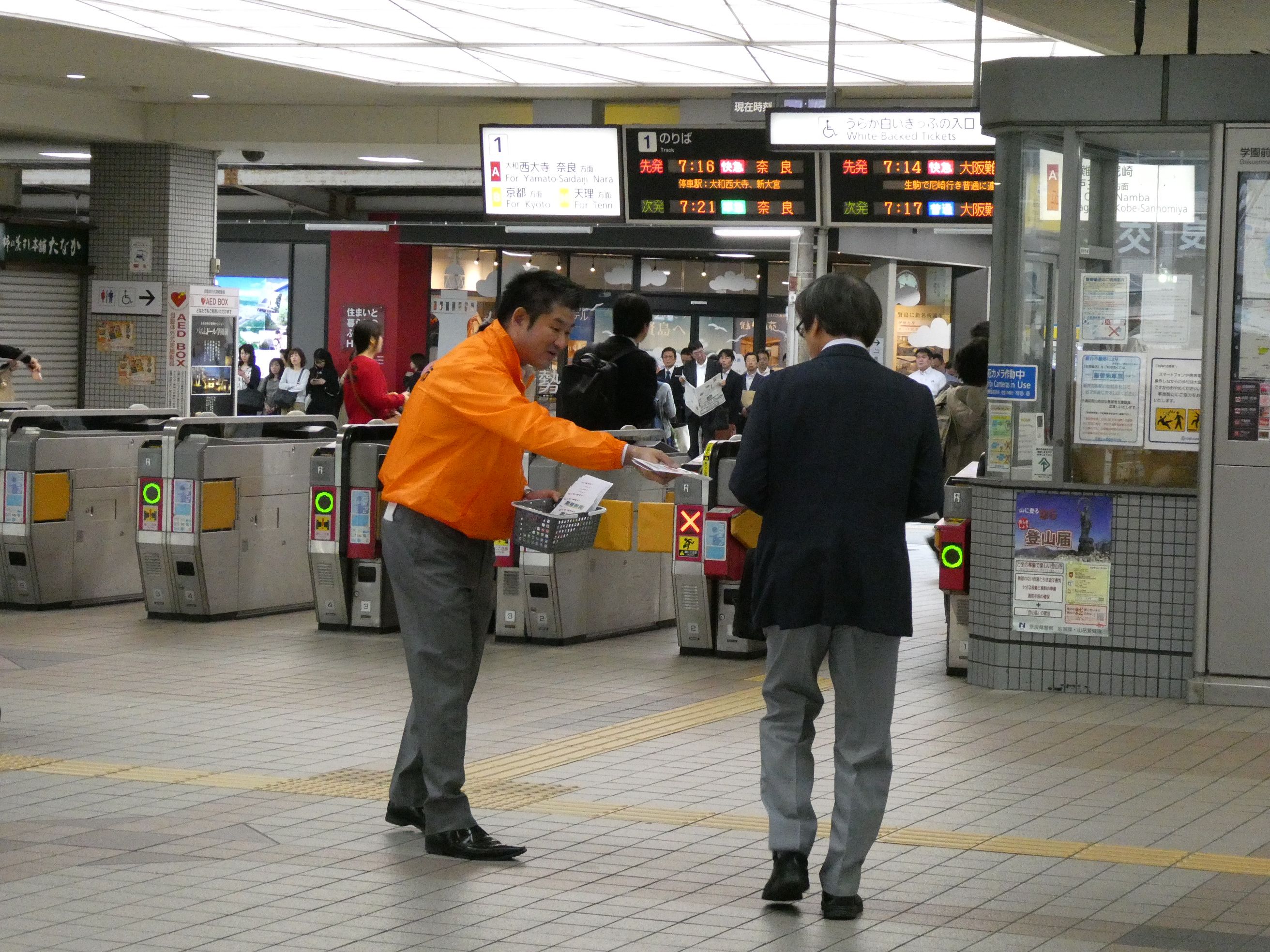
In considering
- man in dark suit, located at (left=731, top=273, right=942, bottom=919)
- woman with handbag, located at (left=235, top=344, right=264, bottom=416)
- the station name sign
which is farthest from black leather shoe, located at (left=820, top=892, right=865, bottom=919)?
woman with handbag, located at (left=235, top=344, right=264, bottom=416)

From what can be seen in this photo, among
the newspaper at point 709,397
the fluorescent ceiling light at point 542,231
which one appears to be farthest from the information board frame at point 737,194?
the fluorescent ceiling light at point 542,231

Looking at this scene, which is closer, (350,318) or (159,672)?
(159,672)

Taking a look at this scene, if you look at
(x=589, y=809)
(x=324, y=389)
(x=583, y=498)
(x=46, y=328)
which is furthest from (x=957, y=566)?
(x=46, y=328)

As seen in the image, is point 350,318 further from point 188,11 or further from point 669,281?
point 188,11

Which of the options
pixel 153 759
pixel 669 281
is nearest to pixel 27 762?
pixel 153 759

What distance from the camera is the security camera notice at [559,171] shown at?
12477 millimetres

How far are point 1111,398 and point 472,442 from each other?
4049mm

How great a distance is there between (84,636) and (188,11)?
4.31m

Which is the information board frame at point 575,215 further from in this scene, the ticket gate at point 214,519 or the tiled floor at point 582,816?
the tiled floor at point 582,816

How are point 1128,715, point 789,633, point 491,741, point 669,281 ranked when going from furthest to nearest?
point 669,281 < point 1128,715 < point 491,741 < point 789,633

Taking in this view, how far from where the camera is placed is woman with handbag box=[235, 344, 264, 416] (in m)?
24.9

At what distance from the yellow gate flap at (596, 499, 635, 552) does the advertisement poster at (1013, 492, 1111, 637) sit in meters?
2.15

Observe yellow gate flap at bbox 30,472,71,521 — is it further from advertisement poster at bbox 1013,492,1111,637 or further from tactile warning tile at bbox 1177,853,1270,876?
tactile warning tile at bbox 1177,853,1270,876

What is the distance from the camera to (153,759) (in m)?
6.59
